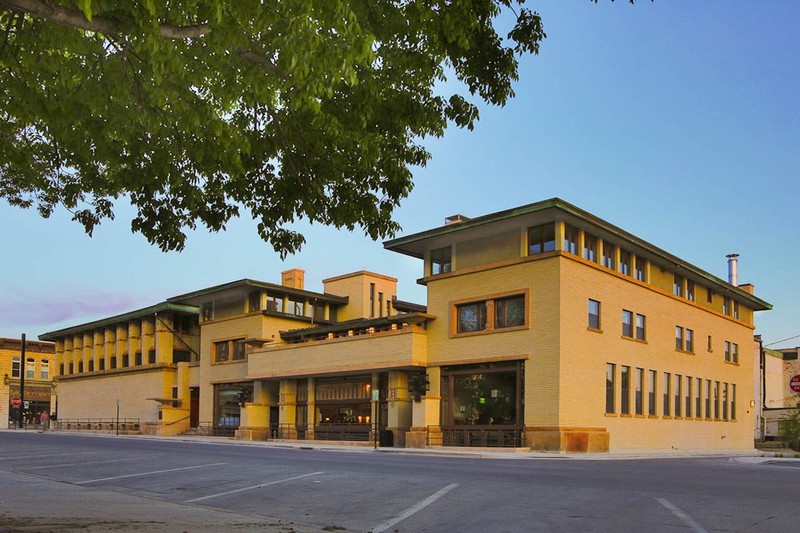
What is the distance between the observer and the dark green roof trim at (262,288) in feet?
192

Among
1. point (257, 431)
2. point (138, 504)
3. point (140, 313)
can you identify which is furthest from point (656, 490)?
point (140, 313)

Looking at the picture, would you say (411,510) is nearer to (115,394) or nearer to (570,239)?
(570,239)

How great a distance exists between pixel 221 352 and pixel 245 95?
55495mm

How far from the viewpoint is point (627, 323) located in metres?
44.3

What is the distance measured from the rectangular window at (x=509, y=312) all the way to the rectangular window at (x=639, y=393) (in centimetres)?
900

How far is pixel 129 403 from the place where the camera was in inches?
2825

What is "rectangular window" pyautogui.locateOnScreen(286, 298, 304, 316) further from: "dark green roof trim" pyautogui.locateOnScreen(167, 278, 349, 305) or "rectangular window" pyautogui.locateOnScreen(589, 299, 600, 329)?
"rectangular window" pyautogui.locateOnScreen(589, 299, 600, 329)

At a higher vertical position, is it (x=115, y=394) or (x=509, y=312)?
(x=509, y=312)

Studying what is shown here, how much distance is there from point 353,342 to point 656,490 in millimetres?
33408

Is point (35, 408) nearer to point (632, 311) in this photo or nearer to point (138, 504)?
point (632, 311)

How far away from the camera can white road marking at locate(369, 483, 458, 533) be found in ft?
35.0

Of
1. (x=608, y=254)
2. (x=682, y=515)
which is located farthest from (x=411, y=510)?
(x=608, y=254)

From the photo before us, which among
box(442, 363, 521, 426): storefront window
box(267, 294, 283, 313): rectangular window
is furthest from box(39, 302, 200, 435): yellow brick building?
box(442, 363, 521, 426): storefront window

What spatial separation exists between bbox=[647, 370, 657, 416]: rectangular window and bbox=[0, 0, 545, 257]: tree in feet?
122
